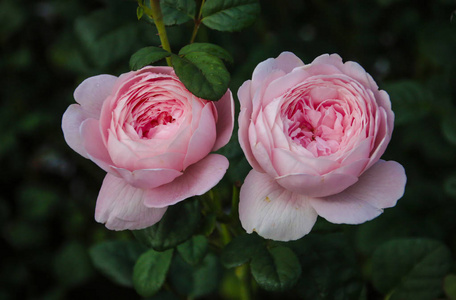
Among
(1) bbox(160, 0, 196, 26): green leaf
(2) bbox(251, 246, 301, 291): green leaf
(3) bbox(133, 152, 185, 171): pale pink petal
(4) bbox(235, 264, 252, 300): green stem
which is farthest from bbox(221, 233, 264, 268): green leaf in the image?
(1) bbox(160, 0, 196, 26): green leaf

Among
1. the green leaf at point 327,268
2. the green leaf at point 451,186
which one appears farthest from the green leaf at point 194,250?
the green leaf at point 451,186

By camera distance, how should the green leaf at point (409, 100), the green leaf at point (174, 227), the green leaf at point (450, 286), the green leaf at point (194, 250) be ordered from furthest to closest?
1. the green leaf at point (409, 100)
2. the green leaf at point (450, 286)
3. the green leaf at point (194, 250)
4. the green leaf at point (174, 227)

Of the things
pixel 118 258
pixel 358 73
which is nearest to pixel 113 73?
pixel 118 258

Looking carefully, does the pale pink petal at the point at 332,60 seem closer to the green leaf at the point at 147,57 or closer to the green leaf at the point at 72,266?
the green leaf at the point at 147,57

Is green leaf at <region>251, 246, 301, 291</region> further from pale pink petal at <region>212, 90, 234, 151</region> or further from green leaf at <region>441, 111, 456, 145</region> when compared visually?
green leaf at <region>441, 111, 456, 145</region>

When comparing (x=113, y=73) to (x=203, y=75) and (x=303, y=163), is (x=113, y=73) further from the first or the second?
(x=303, y=163)
